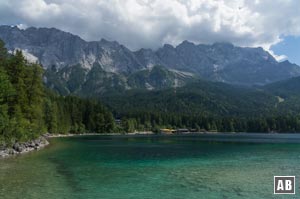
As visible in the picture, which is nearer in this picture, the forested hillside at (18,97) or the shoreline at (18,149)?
the shoreline at (18,149)

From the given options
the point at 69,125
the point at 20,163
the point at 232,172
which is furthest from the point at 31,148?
the point at 69,125

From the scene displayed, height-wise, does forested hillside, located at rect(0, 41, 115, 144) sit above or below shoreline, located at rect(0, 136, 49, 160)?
above

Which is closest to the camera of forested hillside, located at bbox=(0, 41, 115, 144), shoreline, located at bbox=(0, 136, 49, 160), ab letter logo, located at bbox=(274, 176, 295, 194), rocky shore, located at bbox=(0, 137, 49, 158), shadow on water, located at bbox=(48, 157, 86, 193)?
ab letter logo, located at bbox=(274, 176, 295, 194)

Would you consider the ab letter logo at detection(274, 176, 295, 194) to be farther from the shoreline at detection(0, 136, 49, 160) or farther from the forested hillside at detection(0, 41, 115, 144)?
the forested hillside at detection(0, 41, 115, 144)

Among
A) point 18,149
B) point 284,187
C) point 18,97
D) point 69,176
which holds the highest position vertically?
point 18,97

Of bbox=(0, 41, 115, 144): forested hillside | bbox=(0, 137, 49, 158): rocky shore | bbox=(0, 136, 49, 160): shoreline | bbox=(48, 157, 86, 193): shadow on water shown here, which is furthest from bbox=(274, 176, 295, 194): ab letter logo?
bbox=(0, 41, 115, 144): forested hillside

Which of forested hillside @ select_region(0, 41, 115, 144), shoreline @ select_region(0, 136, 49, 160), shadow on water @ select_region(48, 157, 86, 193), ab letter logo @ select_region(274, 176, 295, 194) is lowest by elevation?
shadow on water @ select_region(48, 157, 86, 193)

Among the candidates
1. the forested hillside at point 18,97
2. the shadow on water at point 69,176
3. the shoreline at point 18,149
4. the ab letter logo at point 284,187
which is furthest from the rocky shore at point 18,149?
the ab letter logo at point 284,187

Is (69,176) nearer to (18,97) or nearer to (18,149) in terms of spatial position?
(18,149)

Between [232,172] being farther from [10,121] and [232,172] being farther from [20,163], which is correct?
[10,121]

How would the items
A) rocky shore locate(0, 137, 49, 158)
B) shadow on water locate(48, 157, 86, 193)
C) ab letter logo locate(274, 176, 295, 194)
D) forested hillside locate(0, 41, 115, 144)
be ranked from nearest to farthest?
1. ab letter logo locate(274, 176, 295, 194)
2. shadow on water locate(48, 157, 86, 193)
3. rocky shore locate(0, 137, 49, 158)
4. forested hillside locate(0, 41, 115, 144)

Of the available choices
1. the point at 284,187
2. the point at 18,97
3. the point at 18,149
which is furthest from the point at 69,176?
the point at 18,97

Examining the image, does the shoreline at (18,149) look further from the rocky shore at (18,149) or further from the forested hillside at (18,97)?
the forested hillside at (18,97)

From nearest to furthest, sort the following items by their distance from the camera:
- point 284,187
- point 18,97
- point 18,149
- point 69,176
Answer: point 284,187 < point 69,176 < point 18,149 < point 18,97
